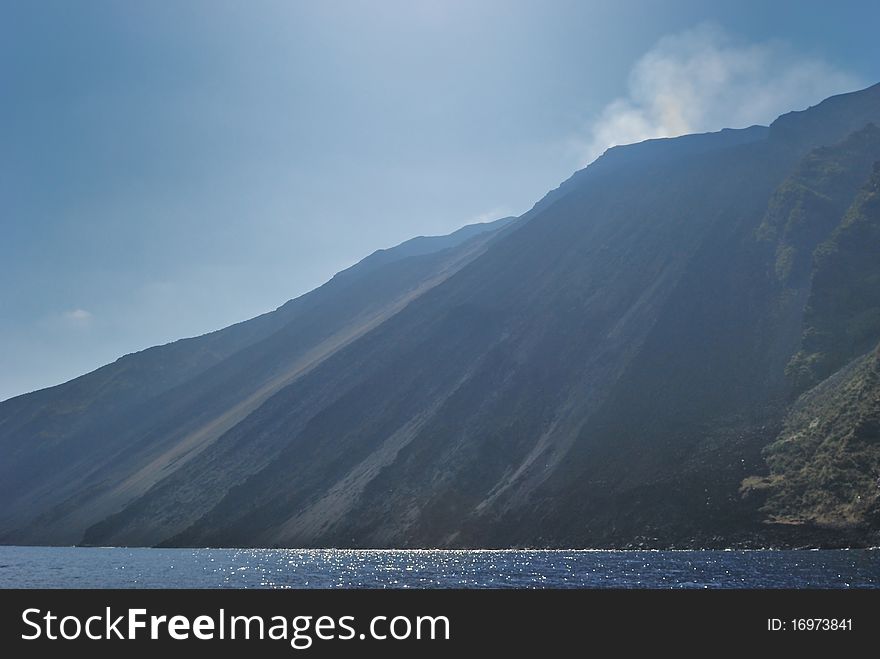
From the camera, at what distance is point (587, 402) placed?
345 ft

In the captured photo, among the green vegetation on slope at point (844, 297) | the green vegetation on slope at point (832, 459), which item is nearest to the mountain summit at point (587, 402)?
the green vegetation on slope at point (832, 459)

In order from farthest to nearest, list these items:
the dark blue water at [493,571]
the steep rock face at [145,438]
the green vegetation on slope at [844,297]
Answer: the steep rock face at [145,438] < the green vegetation on slope at [844,297] < the dark blue water at [493,571]

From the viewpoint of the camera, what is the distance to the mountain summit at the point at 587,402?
256ft

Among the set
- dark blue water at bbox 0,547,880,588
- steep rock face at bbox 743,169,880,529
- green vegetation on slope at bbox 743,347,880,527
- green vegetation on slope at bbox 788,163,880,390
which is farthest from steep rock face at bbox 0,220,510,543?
green vegetation on slope at bbox 743,347,880,527

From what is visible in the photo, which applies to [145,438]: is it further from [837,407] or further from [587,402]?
[837,407]

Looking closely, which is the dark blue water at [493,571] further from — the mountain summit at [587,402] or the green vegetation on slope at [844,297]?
the green vegetation on slope at [844,297]

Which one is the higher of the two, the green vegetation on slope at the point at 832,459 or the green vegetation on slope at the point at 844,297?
the green vegetation on slope at the point at 844,297

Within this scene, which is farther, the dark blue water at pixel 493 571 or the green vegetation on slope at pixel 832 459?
the green vegetation on slope at pixel 832 459

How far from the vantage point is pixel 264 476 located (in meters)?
121

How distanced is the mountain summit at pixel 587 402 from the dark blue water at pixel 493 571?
10808mm

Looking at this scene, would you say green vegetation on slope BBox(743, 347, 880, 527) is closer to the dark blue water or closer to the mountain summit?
the mountain summit

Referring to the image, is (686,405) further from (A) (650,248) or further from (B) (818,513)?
(A) (650,248)

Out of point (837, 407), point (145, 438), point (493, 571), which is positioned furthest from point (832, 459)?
point (145, 438)
